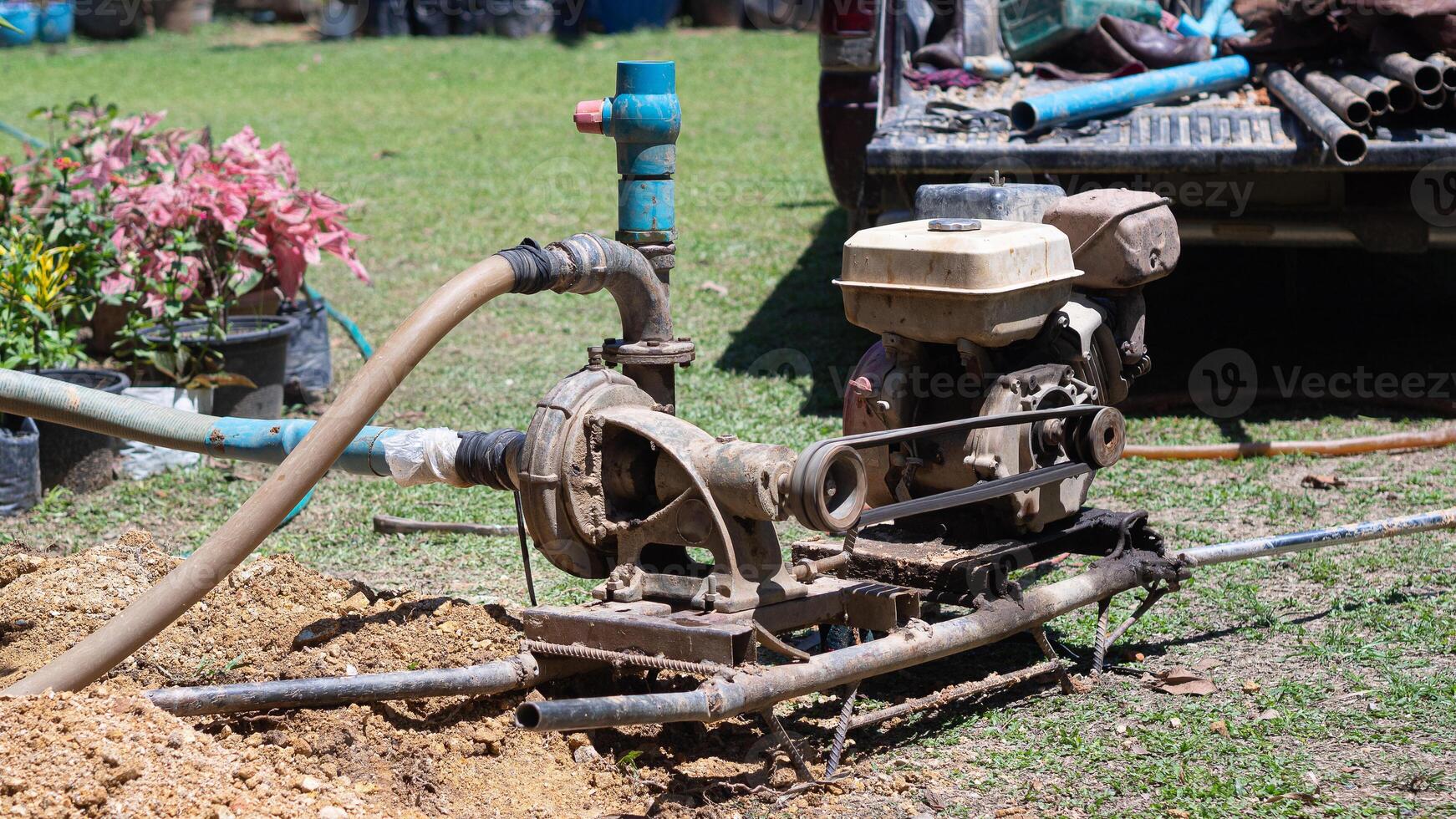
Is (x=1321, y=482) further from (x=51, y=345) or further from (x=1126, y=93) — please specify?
(x=51, y=345)

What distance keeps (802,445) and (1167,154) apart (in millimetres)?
1756

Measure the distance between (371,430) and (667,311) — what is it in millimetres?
767

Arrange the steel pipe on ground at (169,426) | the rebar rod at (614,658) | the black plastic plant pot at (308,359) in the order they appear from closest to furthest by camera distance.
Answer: the rebar rod at (614,658) < the steel pipe on ground at (169,426) < the black plastic plant pot at (308,359)

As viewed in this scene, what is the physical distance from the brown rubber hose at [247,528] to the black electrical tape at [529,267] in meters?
0.21

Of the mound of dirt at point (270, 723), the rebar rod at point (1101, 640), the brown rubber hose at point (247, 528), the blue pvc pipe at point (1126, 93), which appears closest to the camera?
the mound of dirt at point (270, 723)

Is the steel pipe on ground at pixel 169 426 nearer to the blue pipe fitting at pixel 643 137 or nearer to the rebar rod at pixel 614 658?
the rebar rod at pixel 614 658

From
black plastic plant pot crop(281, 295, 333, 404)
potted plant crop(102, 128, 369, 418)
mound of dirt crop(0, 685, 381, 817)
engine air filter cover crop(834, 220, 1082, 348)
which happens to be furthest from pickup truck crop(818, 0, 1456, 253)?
mound of dirt crop(0, 685, 381, 817)

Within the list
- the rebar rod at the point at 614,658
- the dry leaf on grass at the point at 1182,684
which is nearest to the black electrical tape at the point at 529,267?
the rebar rod at the point at 614,658

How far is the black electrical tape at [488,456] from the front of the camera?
132 inches

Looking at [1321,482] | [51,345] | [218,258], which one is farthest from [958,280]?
[218,258]

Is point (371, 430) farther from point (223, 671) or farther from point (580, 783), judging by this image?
point (580, 783)

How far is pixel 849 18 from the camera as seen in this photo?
6.16 metres

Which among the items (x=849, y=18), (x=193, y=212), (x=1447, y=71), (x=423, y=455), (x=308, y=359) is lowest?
(x=308, y=359)

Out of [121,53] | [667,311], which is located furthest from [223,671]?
[121,53]
